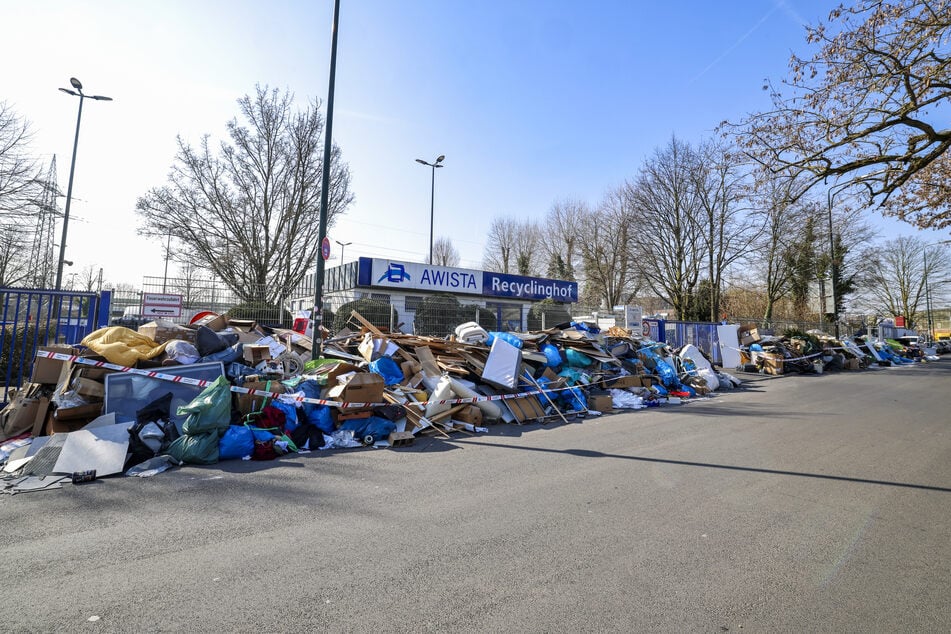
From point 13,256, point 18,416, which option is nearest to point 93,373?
point 18,416

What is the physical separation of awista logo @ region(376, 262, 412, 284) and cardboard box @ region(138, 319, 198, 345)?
45.3 feet

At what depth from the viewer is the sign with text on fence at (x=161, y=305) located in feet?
38.5

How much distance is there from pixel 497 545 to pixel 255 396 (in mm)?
4953

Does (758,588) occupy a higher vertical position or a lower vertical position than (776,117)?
lower

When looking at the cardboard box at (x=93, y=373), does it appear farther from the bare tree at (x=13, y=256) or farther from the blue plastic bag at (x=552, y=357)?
the bare tree at (x=13, y=256)

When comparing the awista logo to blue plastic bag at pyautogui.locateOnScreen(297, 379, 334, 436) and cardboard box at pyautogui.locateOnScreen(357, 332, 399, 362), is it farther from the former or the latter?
blue plastic bag at pyautogui.locateOnScreen(297, 379, 334, 436)

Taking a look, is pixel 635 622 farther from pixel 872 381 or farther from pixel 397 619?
pixel 872 381

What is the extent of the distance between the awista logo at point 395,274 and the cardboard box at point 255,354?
13.8m

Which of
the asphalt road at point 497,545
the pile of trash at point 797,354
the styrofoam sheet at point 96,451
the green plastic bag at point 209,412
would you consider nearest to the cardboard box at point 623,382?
the asphalt road at point 497,545

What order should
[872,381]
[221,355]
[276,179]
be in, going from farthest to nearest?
[276,179] < [872,381] < [221,355]

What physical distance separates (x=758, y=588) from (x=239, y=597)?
319 cm

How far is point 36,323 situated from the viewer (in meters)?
7.75

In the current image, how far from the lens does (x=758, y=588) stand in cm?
292

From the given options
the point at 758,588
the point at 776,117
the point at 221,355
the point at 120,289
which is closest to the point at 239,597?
the point at 758,588
